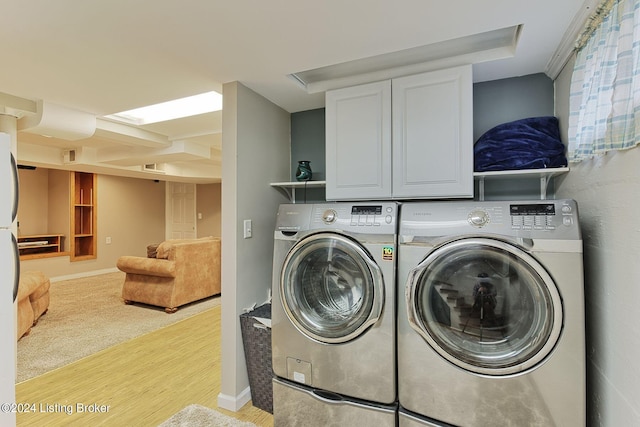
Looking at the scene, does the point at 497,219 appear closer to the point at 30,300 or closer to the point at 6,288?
the point at 6,288

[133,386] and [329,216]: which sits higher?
[329,216]

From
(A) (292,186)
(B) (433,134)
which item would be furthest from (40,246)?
(B) (433,134)

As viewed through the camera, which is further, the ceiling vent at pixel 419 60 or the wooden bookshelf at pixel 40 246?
the wooden bookshelf at pixel 40 246

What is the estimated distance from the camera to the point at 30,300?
3.47 metres

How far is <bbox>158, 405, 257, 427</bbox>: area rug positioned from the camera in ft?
6.19

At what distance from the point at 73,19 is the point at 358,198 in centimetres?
168

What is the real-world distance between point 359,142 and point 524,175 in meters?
0.99

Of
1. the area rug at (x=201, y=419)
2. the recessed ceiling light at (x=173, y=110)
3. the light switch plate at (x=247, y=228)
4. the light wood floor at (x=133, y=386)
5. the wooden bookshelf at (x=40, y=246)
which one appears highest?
the recessed ceiling light at (x=173, y=110)

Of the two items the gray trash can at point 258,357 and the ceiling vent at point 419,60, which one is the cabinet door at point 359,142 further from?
the gray trash can at point 258,357

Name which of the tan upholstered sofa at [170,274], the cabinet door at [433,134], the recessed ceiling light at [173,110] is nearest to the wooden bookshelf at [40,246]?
the tan upholstered sofa at [170,274]

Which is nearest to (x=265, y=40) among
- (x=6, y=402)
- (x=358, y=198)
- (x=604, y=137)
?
(x=358, y=198)

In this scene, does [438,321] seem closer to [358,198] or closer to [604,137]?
[358,198]

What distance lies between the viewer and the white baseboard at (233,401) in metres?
2.05

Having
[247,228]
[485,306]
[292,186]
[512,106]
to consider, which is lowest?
[485,306]
